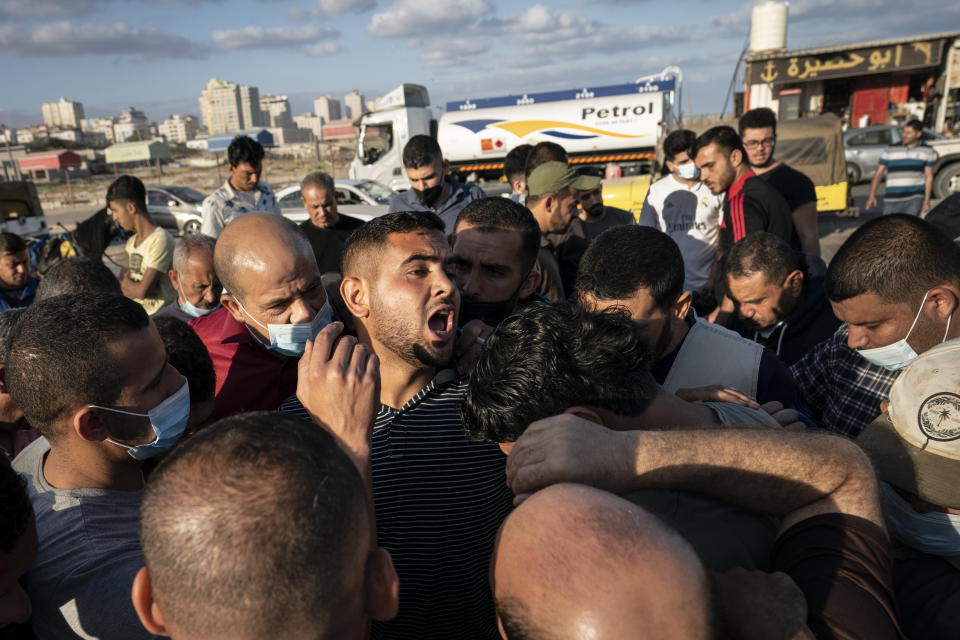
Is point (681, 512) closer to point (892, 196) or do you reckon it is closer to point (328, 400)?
point (328, 400)

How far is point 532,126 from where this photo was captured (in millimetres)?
23250

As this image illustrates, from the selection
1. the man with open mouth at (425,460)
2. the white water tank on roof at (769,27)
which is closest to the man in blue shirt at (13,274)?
the man with open mouth at (425,460)

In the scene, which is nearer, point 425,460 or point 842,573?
point 842,573

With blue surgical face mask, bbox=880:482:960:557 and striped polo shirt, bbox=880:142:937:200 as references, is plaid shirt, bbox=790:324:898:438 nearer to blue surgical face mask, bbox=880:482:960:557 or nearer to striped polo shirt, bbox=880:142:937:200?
blue surgical face mask, bbox=880:482:960:557

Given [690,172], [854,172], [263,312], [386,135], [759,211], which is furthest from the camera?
[386,135]

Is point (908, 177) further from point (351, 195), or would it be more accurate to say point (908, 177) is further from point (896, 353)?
point (351, 195)

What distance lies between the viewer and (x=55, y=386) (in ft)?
5.89

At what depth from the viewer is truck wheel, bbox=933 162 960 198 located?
14932 mm

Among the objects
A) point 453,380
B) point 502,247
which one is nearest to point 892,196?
point 502,247

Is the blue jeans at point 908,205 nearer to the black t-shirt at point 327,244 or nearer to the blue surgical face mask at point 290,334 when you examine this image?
the black t-shirt at point 327,244

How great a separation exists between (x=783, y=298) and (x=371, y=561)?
312cm

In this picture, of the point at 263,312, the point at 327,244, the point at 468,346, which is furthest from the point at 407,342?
the point at 327,244

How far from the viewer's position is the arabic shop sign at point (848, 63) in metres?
26.0

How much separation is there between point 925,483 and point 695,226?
450 cm
